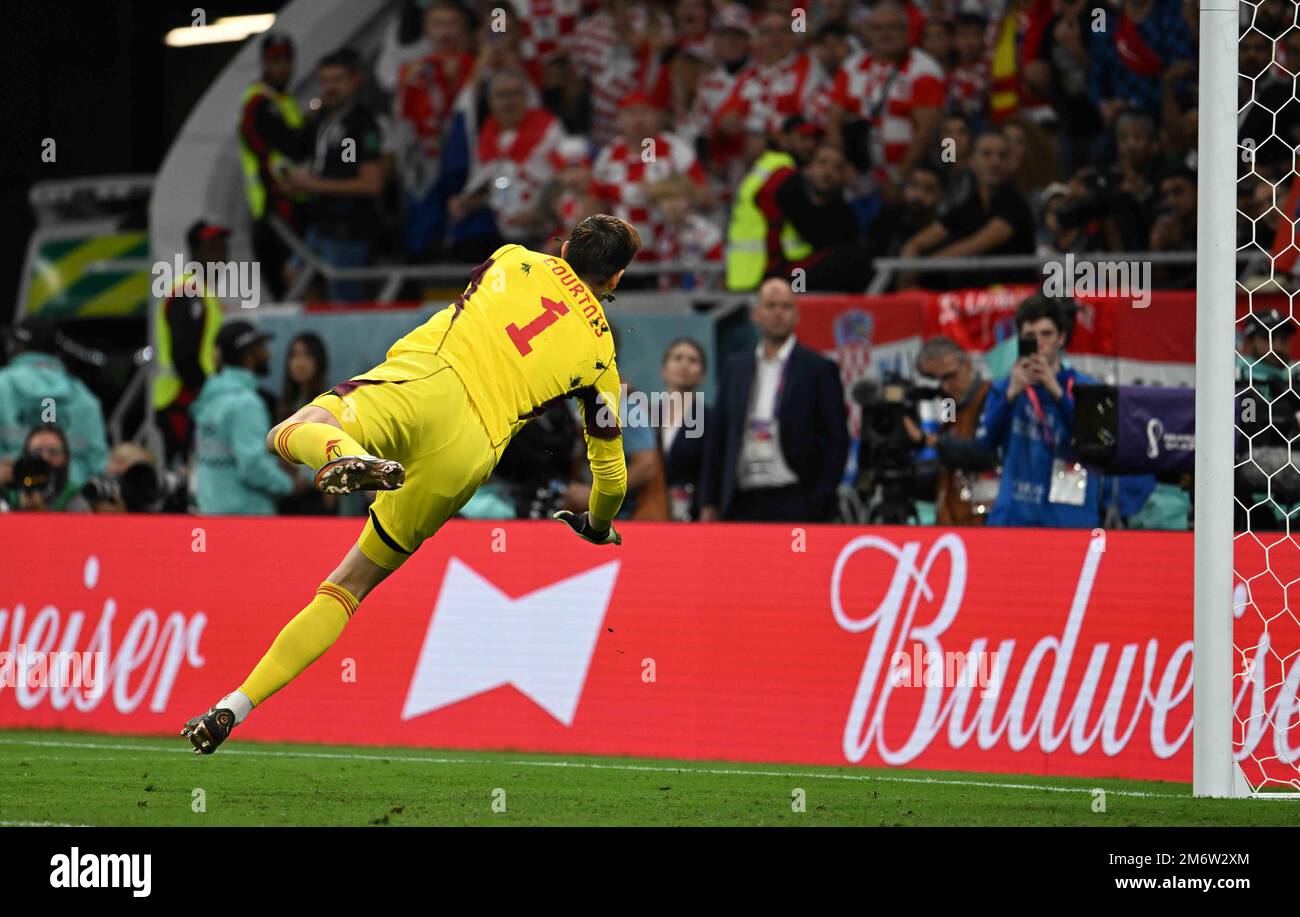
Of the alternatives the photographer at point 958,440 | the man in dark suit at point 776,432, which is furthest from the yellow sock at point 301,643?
the photographer at point 958,440

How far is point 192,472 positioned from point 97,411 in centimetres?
77

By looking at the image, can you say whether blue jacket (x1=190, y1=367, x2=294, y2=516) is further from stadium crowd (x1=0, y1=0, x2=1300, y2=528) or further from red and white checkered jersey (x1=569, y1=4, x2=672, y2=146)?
red and white checkered jersey (x1=569, y1=4, x2=672, y2=146)

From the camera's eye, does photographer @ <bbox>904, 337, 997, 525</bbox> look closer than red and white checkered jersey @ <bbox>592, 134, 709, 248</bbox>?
Yes

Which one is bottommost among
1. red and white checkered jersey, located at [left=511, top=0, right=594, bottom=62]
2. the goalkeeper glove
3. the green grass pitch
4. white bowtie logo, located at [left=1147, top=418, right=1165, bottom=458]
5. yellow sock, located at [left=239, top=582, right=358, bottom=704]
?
the green grass pitch

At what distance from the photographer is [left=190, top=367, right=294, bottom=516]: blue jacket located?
12.6m

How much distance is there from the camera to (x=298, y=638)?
321 inches

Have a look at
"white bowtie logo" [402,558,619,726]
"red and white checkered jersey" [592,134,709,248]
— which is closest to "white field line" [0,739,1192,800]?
"white bowtie logo" [402,558,619,726]

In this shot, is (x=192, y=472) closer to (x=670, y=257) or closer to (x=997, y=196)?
(x=670, y=257)

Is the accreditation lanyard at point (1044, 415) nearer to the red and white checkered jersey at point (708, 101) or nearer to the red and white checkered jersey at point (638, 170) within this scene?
the red and white checkered jersey at point (638, 170)

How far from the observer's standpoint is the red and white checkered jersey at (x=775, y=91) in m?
14.6

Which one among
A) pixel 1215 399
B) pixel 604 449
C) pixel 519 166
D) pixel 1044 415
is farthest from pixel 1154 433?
pixel 519 166

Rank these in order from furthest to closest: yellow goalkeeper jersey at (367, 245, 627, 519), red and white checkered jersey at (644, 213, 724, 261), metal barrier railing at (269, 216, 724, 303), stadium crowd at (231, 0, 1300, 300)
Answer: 1. metal barrier railing at (269, 216, 724, 303)
2. red and white checkered jersey at (644, 213, 724, 261)
3. stadium crowd at (231, 0, 1300, 300)
4. yellow goalkeeper jersey at (367, 245, 627, 519)

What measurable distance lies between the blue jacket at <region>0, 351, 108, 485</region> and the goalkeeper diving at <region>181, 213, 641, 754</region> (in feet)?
19.6

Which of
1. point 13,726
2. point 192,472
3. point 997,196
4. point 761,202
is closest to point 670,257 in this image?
point 761,202
